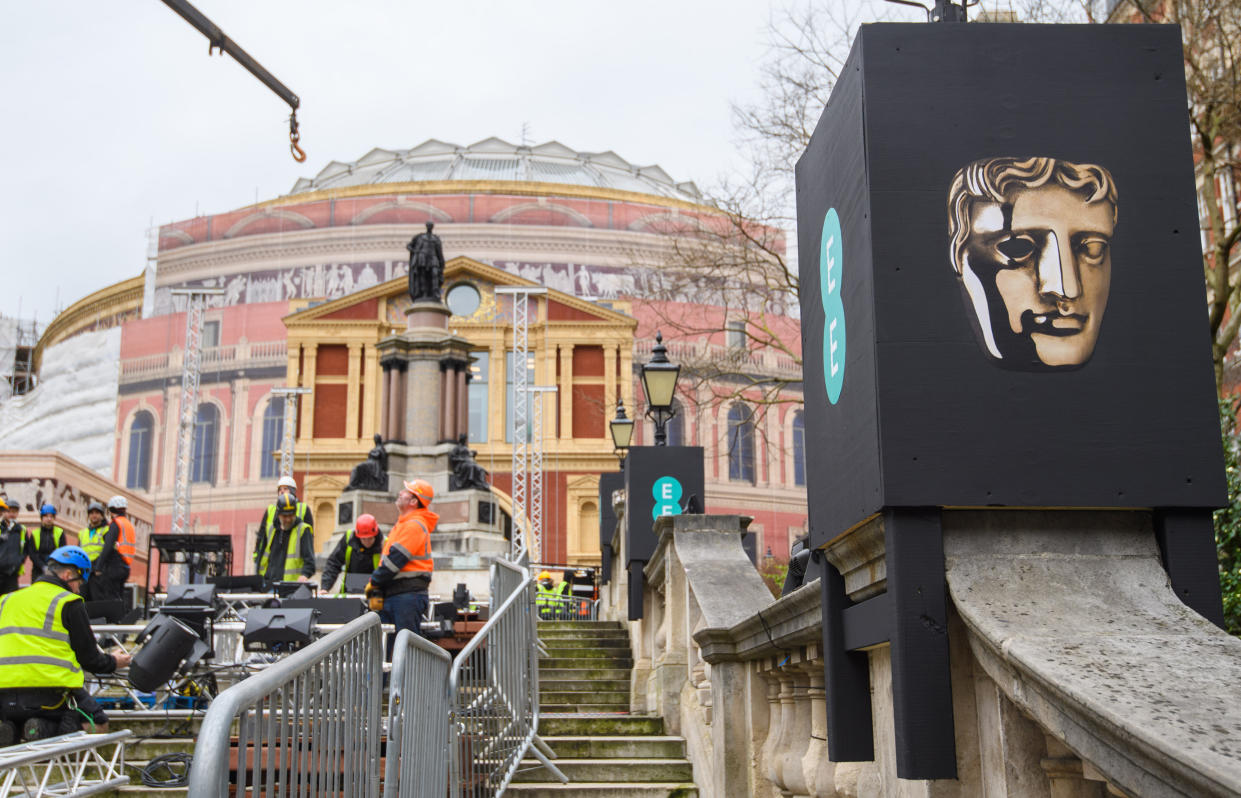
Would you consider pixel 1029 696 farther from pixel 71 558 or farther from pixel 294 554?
pixel 294 554

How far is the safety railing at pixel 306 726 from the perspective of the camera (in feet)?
9.25

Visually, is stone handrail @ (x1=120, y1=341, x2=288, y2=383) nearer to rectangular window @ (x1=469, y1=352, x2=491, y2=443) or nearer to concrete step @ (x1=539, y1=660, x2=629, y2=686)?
rectangular window @ (x1=469, y1=352, x2=491, y2=443)

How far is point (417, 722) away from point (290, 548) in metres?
8.95

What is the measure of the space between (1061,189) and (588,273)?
57833mm

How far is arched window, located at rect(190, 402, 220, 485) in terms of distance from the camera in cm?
5600

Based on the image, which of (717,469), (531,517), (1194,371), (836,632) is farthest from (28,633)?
(717,469)

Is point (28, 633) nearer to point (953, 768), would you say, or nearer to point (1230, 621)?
point (953, 768)

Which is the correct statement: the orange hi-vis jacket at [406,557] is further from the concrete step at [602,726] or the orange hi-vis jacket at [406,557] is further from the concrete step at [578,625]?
the concrete step at [578,625]

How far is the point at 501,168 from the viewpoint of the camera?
71750 millimetres

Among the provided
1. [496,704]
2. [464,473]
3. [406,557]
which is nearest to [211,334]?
[464,473]

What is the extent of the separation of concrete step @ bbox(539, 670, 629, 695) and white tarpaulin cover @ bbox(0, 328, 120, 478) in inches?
1977

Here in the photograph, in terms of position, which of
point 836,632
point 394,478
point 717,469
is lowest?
point 836,632

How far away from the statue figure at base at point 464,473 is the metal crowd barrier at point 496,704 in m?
16.1

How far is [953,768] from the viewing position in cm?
311
